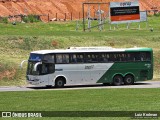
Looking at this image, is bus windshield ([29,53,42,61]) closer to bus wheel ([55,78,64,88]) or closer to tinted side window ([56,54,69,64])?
tinted side window ([56,54,69,64])

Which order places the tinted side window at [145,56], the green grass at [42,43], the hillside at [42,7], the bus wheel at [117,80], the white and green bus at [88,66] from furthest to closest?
the hillside at [42,7] → the green grass at [42,43] → the tinted side window at [145,56] → the bus wheel at [117,80] → the white and green bus at [88,66]

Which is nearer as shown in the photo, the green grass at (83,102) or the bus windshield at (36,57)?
the green grass at (83,102)

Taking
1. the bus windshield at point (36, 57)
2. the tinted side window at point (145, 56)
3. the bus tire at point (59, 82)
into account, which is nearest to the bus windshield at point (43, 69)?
the bus windshield at point (36, 57)

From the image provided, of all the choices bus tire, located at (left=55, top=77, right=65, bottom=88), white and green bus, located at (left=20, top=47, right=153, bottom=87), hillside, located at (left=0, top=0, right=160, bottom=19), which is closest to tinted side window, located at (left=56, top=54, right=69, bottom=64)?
white and green bus, located at (left=20, top=47, right=153, bottom=87)

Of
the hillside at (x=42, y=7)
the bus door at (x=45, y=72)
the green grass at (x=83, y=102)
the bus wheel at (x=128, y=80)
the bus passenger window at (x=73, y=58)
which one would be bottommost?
the green grass at (x=83, y=102)

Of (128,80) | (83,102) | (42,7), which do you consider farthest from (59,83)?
→ (42,7)

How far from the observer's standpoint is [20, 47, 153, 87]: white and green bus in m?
43.5

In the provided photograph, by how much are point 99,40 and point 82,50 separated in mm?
16102

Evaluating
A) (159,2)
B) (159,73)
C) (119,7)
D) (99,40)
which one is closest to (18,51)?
(99,40)

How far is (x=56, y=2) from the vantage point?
10325cm

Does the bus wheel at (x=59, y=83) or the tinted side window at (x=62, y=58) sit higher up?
the tinted side window at (x=62, y=58)

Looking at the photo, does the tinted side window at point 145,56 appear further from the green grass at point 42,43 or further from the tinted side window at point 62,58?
the tinted side window at point 62,58

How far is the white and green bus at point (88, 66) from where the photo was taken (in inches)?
1714

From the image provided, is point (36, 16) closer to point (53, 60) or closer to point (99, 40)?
point (99, 40)
